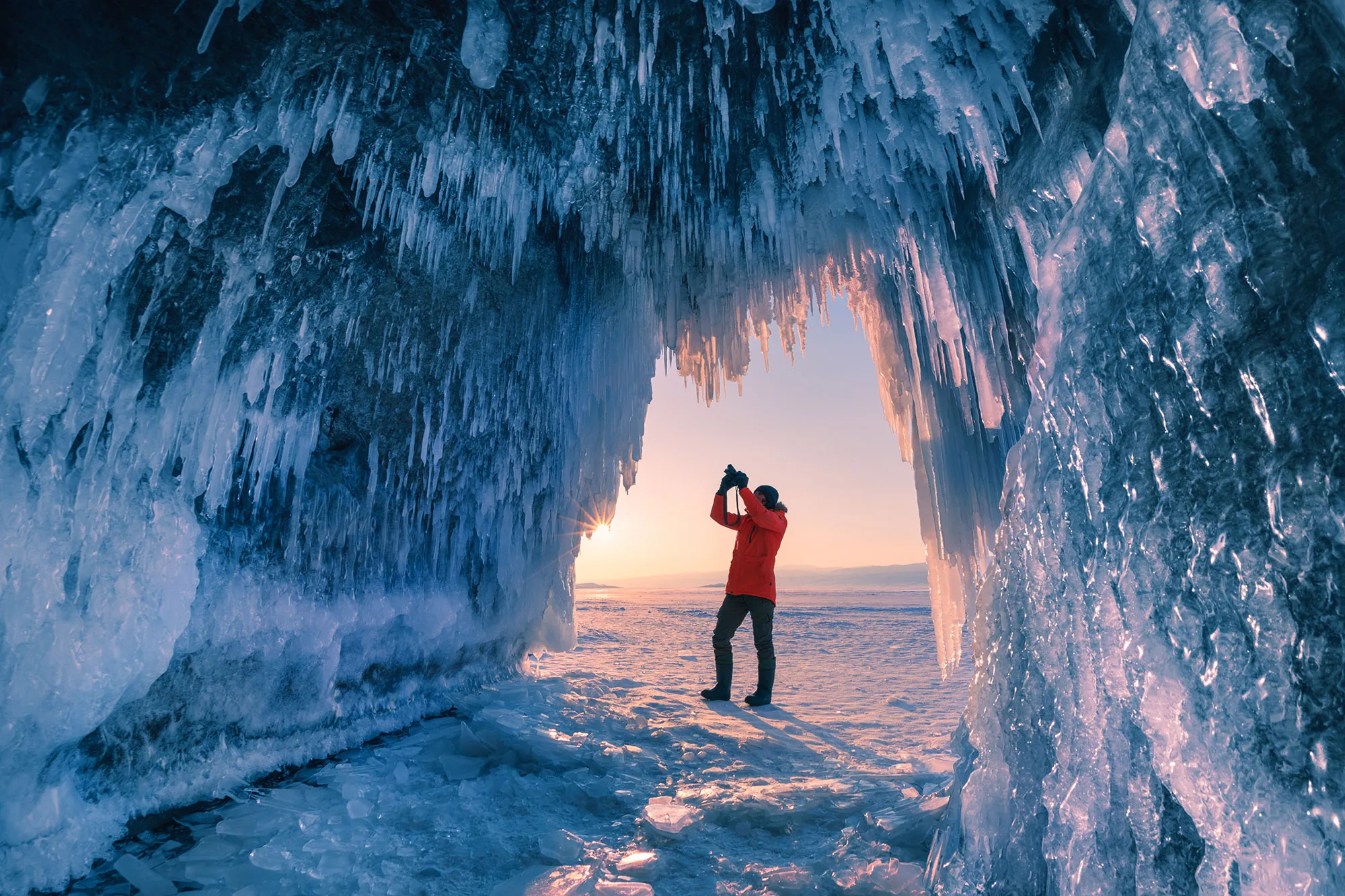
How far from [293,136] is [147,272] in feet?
3.17

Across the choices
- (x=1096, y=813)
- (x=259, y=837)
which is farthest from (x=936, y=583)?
(x=259, y=837)

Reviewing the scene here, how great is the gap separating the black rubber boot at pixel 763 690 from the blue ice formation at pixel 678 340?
5.52 ft

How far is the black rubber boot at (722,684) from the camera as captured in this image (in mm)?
4883

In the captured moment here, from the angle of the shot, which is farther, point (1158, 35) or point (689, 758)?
point (689, 758)

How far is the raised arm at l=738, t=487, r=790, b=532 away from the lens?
5016 mm

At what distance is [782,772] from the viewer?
319 cm

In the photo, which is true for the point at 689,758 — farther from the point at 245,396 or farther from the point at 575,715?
the point at 245,396

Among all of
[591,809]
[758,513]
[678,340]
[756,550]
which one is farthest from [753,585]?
[591,809]

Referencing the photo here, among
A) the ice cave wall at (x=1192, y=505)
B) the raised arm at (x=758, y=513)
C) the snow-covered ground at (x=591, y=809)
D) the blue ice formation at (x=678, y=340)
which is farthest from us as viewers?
the raised arm at (x=758, y=513)

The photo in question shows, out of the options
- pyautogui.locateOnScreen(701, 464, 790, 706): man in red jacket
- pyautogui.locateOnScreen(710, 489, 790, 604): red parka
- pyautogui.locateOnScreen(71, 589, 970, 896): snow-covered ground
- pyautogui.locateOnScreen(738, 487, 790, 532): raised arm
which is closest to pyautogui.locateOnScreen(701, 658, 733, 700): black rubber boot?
pyautogui.locateOnScreen(701, 464, 790, 706): man in red jacket

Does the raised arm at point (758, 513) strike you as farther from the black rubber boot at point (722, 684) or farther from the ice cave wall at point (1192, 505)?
the ice cave wall at point (1192, 505)

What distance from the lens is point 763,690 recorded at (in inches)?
189

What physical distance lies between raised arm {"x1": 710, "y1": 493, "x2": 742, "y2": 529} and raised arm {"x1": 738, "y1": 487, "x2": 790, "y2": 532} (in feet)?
1.26

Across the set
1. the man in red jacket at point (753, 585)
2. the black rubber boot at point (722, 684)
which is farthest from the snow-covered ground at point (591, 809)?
the man in red jacket at point (753, 585)
